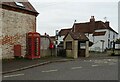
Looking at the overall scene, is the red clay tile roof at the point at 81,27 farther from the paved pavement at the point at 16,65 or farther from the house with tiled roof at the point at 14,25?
the paved pavement at the point at 16,65

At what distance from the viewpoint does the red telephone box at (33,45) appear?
1977 centimetres

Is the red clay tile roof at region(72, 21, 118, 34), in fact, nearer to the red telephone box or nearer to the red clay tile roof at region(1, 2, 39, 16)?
the red clay tile roof at region(1, 2, 39, 16)

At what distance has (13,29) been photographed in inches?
746

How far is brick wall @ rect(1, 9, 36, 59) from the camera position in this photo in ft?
59.4

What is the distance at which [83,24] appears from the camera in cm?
5647

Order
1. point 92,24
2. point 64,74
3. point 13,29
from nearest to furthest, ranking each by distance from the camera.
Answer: point 64,74
point 13,29
point 92,24

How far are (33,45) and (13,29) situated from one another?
7.61 ft

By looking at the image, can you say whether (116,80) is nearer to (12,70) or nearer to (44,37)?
(12,70)

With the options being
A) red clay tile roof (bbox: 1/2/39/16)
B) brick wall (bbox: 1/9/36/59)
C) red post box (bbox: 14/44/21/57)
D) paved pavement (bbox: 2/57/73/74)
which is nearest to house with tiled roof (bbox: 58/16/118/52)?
red clay tile roof (bbox: 1/2/39/16)

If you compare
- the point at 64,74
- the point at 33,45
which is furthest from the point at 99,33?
the point at 64,74

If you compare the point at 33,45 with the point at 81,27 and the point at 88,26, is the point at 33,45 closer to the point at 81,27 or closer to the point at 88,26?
the point at 88,26

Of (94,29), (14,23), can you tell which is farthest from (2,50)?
(94,29)

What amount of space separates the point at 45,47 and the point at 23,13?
4.62 m

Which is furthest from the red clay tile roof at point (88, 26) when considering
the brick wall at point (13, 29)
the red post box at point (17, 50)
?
the red post box at point (17, 50)
